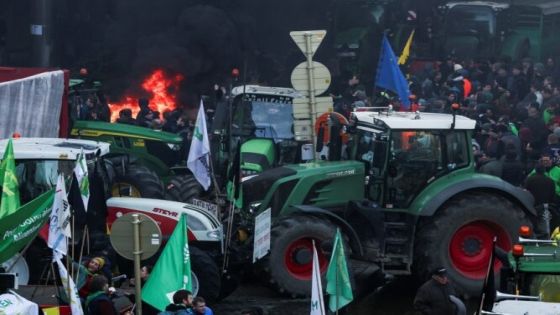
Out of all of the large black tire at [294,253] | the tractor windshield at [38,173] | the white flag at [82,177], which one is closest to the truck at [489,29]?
the large black tire at [294,253]

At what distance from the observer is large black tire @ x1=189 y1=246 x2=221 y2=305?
14.6m

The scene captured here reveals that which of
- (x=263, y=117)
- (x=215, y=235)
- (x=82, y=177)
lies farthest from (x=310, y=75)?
(x=82, y=177)

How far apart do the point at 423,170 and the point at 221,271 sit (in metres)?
2.67

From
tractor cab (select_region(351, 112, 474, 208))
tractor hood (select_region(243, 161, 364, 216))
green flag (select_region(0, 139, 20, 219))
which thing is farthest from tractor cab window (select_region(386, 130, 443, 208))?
green flag (select_region(0, 139, 20, 219))

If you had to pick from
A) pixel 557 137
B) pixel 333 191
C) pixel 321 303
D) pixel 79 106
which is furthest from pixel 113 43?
pixel 321 303

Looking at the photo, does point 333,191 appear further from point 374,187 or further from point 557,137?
point 557,137

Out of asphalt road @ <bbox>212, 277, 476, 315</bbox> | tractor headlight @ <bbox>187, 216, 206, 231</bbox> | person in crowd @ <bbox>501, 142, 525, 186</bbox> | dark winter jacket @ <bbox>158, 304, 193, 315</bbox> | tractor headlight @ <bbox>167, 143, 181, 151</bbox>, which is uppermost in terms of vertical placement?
tractor headlight @ <bbox>167, 143, 181, 151</bbox>

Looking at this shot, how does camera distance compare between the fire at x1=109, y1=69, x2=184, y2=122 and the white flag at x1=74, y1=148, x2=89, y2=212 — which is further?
the fire at x1=109, y1=69, x2=184, y2=122

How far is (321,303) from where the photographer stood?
38.3 ft

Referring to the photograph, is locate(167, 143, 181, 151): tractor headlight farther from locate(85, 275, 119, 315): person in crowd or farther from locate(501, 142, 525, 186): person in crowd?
locate(85, 275, 119, 315): person in crowd

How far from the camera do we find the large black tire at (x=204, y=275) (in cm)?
1464

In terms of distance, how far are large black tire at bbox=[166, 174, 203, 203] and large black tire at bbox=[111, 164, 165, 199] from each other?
0.41m

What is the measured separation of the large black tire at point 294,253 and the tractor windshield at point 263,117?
4889 mm

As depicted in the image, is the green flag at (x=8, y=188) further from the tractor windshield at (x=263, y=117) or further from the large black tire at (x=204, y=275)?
the tractor windshield at (x=263, y=117)
